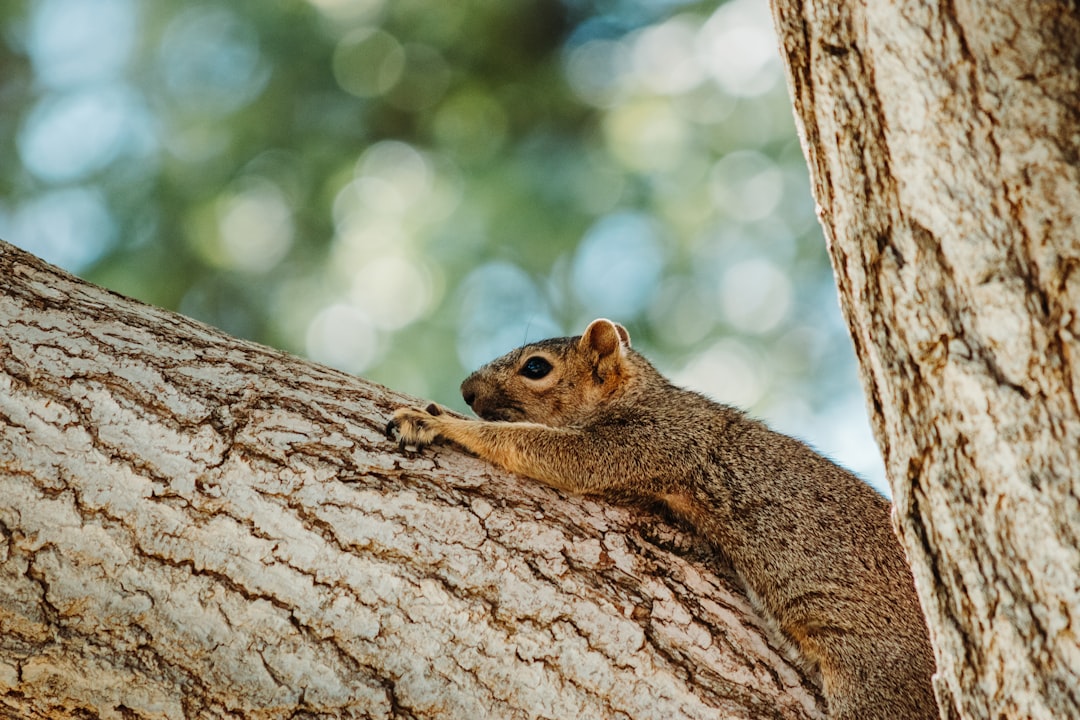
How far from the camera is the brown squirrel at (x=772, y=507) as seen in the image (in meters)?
3.62

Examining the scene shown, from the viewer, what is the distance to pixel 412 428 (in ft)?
11.6

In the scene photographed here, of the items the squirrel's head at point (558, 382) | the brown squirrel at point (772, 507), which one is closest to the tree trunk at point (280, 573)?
the brown squirrel at point (772, 507)

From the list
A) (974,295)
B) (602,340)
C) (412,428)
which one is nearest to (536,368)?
(602,340)

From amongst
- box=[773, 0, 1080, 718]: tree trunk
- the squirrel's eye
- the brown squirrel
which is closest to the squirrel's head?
the squirrel's eye

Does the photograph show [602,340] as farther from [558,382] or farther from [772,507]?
[772,507]

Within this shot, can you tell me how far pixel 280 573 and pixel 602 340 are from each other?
251 centimetres

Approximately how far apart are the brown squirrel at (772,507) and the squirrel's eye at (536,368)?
0.33 meters

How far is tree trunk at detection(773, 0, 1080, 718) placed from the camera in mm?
2059

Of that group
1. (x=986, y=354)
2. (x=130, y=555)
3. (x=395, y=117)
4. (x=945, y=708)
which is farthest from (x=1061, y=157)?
(x=395, y=117)

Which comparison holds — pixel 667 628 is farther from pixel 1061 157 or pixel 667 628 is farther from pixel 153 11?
pixel 153 11

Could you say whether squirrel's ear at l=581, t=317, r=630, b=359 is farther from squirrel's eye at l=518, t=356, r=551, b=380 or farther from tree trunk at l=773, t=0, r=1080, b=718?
tree trunk at l=773, t=0, r=1080, b=718

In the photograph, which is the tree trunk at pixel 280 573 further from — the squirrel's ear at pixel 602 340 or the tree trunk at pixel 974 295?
the squirrel's ear at pixel 602 340

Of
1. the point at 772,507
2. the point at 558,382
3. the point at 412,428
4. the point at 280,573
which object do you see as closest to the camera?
the point at 280,573

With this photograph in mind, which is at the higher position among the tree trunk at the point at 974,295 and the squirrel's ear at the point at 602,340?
the squirrel's ear at the point at 602,340
